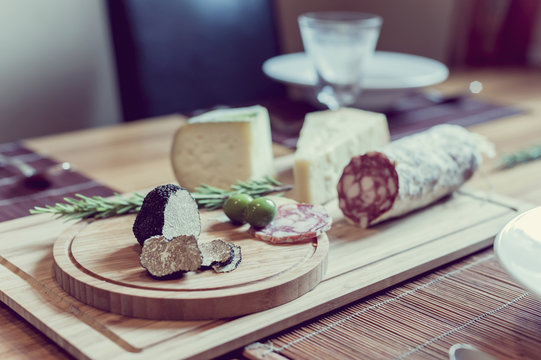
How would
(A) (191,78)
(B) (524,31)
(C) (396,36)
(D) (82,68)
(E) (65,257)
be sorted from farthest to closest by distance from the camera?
1. (C) (396,36)
2. (B) (524,31)
3. (D) (82,68)
4. (A) (191,78)
5. (E) (65,257)

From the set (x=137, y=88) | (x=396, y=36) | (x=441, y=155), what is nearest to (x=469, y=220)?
(x=441, y=155)

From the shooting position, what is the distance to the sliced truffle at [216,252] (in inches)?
41.2

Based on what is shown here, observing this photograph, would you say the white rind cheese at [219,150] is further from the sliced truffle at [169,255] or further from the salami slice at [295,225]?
the sliced truffle at [169,255]

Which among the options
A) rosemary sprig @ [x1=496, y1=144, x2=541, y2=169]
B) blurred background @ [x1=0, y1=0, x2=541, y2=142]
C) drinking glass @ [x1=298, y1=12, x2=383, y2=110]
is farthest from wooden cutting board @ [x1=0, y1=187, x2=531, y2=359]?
blurred background @ [x1=0, y1=0, x2=541, y2=142]

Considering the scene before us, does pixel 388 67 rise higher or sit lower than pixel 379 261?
higher

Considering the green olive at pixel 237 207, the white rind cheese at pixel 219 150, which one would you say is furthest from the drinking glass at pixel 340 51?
the green olive at pixel 237 207

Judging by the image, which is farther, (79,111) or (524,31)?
(524,31)

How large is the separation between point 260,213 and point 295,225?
7 centimetres

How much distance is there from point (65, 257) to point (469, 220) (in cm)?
79

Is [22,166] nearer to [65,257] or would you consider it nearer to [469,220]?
[65,257]

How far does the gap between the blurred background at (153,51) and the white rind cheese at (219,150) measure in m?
0.92

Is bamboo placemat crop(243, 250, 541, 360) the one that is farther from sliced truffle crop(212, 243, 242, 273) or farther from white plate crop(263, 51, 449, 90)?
white plate crop(263, 51, 449, 90)

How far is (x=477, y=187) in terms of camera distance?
1.62m

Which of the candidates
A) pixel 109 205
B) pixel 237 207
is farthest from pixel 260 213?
pixel 109 205
